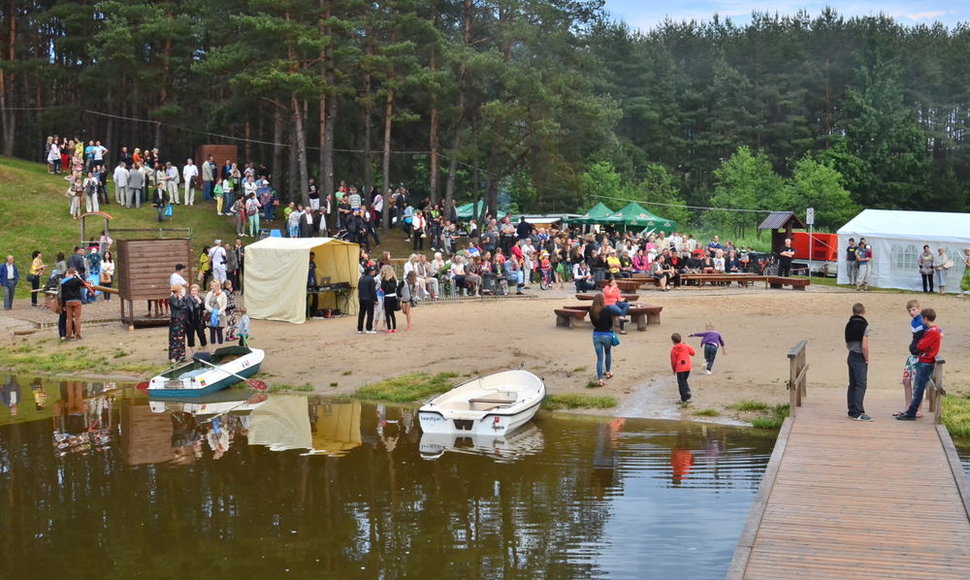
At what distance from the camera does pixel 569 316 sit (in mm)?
25422

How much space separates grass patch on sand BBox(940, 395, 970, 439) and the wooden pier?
114 cm

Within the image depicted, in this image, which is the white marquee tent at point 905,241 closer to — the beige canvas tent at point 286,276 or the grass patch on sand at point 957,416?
the grass patch on sand at point 957,416

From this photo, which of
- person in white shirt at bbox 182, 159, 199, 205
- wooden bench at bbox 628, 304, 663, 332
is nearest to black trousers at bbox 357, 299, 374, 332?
wooden bench at bbox 628, 304, 663, 332

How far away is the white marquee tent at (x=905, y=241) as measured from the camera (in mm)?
33531

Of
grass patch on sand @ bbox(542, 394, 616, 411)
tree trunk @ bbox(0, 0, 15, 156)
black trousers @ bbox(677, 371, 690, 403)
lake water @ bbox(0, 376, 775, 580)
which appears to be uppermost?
tree trunk @ bbox(0, 0, 15, 156)

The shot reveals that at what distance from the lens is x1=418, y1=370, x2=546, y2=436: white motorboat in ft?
56.7

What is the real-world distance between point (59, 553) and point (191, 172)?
98.2ft

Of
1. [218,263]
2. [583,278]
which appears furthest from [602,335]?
[218,263]

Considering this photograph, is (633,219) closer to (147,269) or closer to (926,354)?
(147,269)

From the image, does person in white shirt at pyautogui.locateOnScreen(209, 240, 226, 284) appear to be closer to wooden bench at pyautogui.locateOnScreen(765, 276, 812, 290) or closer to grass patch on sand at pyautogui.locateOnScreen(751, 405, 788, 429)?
wooden bench at pyautogui.locateOnScreen(765, 276, 812, 290)

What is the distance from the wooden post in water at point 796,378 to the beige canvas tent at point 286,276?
44.9 feet

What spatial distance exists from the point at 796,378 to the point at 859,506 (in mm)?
4552

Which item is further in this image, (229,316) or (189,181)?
(189,181)

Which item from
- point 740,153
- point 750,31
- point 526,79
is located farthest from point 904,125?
point 526,79
